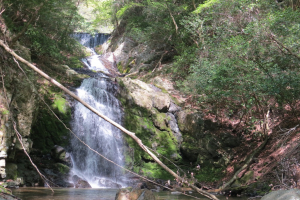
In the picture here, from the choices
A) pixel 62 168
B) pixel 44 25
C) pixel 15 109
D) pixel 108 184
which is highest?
pixel 44 25

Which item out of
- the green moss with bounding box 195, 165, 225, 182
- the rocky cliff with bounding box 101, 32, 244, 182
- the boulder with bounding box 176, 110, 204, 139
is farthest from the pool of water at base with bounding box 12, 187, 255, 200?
the boulder with bounding box 176, 110, 204, 139

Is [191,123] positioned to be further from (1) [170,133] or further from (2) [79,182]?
(2) [79,182]

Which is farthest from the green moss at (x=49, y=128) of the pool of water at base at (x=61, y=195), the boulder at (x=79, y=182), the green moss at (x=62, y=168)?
the pool of water at base at (x=61, y=195)

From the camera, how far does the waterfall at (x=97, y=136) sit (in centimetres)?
1071

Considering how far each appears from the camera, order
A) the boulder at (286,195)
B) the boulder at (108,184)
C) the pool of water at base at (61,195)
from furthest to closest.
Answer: the boulder at (108,184)
the pool of water at base at (61,195)
the boulder at (286,195)

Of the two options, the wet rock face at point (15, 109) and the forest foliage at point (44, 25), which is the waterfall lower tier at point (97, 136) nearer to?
the forest foliage at point (44, 25)

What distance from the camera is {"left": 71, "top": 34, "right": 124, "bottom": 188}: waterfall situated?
10.7 m

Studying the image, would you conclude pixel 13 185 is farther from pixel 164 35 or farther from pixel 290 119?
pixel 164 35

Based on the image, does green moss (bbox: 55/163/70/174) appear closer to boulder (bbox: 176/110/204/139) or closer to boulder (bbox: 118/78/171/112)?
boulder (bbox: 118/78/171/112)

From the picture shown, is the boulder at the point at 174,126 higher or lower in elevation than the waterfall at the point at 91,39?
lower

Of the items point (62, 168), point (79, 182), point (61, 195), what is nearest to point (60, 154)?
point (62, 168)

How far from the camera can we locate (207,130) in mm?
13609

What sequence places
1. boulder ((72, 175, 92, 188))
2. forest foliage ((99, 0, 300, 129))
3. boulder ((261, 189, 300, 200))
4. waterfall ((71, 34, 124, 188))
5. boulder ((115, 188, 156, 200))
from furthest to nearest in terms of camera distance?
waterfall ((71, 34, 124, 188)) < boulder ((72, 175, 92, 188)) < forest foliage ((99, 0, 300, 129)) < boulder ((115, 188, 156, 200)) < boulder ((261, 189, 300, 200))

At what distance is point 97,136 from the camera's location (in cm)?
1209
